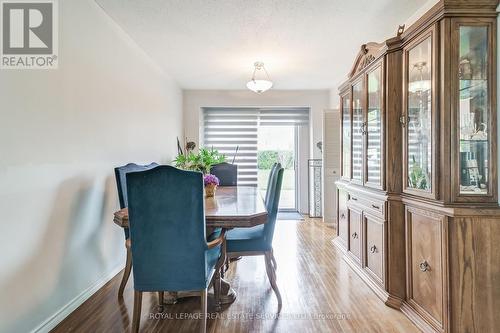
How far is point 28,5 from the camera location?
6.29ft

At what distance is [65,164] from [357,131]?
2658mm

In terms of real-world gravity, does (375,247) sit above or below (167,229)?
below

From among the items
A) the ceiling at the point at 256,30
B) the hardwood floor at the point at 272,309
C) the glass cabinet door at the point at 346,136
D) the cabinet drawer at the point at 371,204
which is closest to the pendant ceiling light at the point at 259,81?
the ceiling at the point at 256,30

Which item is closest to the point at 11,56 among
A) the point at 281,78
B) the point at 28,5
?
the point at 28,5

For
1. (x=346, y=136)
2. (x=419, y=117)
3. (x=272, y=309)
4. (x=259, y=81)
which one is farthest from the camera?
(x=259, y=81)

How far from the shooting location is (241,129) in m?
5.52

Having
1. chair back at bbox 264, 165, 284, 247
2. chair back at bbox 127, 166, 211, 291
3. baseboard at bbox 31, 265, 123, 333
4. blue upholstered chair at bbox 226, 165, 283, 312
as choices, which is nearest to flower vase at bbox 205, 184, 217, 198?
blue upholstered chair at bbox 226, 165, 283, 312

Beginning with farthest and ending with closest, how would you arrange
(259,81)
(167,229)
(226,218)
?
(259,81)
(226,218)
(167,229)

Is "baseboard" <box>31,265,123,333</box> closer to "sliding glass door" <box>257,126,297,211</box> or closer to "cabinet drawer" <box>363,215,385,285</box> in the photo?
"cabinet drawer" <box>363,215,385,285</box>

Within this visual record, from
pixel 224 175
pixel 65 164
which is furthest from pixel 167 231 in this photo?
pixel 224 175

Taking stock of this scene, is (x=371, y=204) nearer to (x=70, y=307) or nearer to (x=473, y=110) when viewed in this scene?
(x=473, y=110)

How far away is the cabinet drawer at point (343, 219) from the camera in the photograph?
3181 mm

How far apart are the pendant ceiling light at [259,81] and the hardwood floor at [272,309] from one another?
2.27 m

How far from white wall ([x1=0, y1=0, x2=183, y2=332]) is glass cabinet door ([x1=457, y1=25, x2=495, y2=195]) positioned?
266 centimetres
